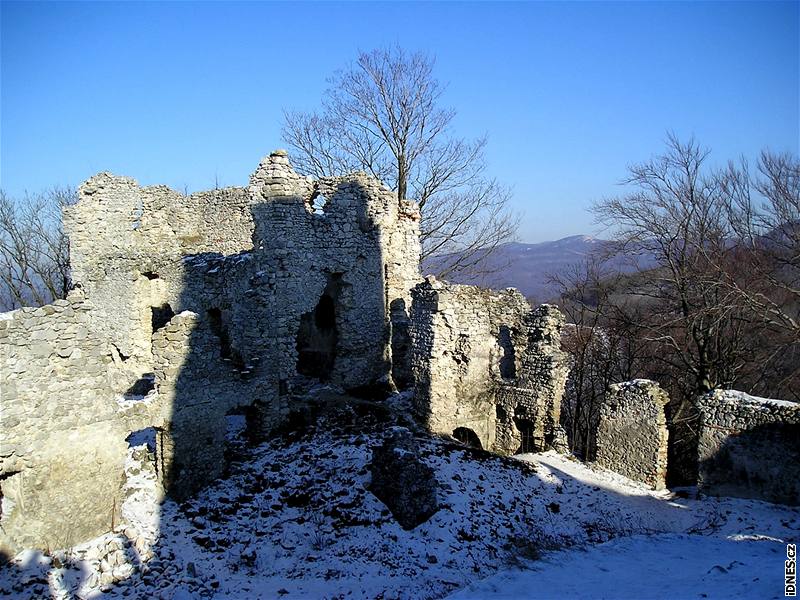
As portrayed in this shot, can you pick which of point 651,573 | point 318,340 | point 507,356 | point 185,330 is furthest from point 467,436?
point 185,330

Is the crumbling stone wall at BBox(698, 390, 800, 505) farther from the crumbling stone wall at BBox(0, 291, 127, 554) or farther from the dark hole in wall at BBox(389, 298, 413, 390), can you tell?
the crumbling stone wall at BBox(0, 291, 127, 554)

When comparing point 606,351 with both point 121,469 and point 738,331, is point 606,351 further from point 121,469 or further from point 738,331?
point 121,469

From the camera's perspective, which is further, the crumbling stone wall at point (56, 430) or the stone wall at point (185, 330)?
the stone wall at point (185, 330)

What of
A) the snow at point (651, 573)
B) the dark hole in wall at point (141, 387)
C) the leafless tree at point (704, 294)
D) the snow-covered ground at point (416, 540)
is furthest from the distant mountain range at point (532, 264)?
the snow at point (651, 573)

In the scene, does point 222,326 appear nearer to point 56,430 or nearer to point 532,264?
point 56,430

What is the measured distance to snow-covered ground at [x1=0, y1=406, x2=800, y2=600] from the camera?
609 cm

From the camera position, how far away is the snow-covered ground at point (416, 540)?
20.0 feet

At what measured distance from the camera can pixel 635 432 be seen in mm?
11797

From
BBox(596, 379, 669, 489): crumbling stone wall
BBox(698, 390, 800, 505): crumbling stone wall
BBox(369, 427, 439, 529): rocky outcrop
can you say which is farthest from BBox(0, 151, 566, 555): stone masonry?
BBox(698, 390, 800, 505): crumbling stone wall

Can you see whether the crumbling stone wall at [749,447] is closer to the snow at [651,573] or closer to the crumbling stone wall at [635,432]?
the crumbling stone wall at [635,432]

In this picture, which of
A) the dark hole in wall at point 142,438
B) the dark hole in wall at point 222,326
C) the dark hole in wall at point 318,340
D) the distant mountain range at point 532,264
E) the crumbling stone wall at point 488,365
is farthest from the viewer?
the distant mountain range at point 532,264

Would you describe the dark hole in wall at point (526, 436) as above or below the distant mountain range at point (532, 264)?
below

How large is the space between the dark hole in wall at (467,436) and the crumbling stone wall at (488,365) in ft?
0.24

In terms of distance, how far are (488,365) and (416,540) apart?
5.40 metres
